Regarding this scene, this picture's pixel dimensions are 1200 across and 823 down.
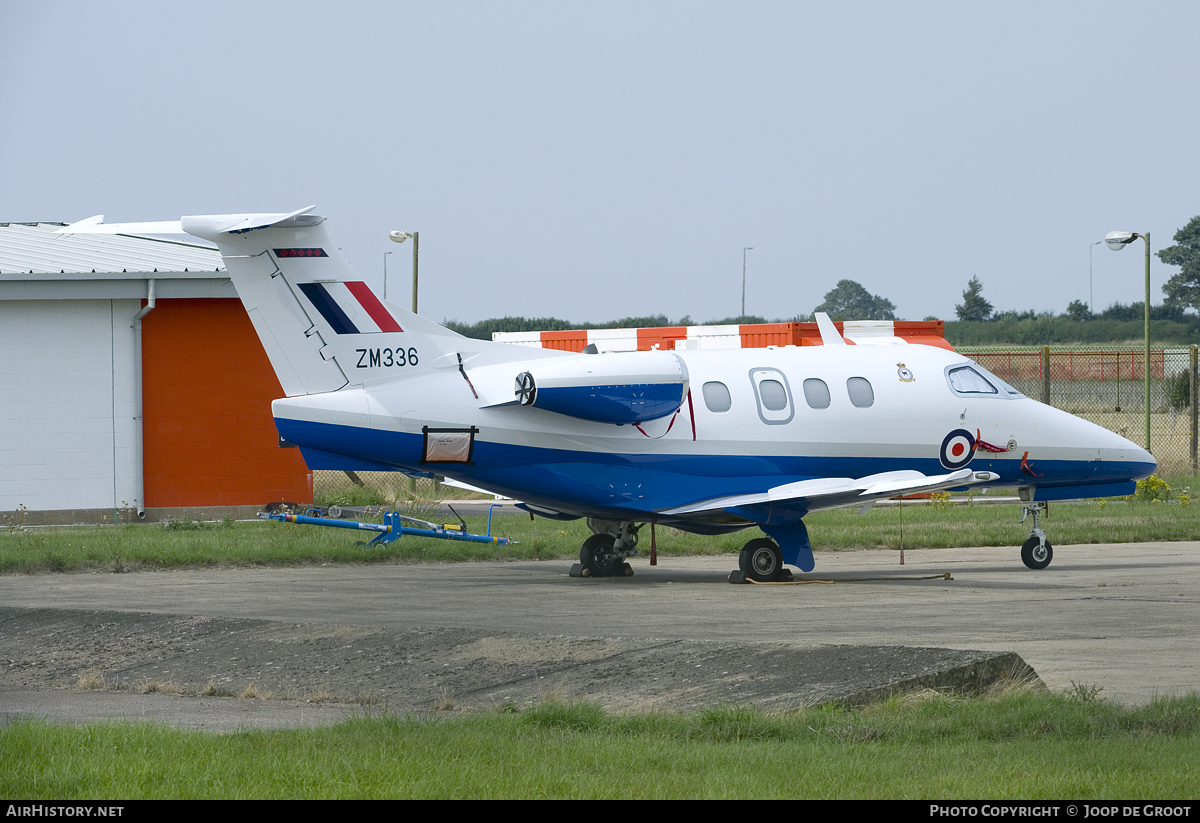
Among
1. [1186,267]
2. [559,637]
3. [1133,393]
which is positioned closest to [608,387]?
[559,637]

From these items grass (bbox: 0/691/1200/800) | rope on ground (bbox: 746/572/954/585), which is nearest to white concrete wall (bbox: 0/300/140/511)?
rope on ground (bbox: 746/572/954/585)

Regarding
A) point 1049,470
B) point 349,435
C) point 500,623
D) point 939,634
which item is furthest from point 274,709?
point 1049,470

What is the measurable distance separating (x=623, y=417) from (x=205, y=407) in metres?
12.5

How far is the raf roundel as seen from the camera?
19.8m

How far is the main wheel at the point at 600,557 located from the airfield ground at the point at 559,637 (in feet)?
1.91

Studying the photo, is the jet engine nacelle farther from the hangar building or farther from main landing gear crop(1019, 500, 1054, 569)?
the hangar building

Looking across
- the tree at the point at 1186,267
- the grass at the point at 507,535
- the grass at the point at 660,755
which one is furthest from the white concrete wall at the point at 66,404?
the tree at the point at 1186,267

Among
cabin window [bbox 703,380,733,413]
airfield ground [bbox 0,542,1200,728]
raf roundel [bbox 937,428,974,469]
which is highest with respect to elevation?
cabin window [bbox 703,380,733,413]

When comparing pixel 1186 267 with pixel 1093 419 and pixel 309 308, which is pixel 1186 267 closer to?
pixel 1093 419

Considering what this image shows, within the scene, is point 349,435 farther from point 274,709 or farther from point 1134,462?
point 1134,462

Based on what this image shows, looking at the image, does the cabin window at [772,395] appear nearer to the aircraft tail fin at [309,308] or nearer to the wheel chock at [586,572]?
the wheel chock at [586,572]

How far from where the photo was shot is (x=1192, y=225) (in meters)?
94.3

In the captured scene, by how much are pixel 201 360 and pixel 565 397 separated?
12.4 m

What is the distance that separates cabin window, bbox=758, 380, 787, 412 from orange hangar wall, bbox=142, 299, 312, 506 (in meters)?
12.1
